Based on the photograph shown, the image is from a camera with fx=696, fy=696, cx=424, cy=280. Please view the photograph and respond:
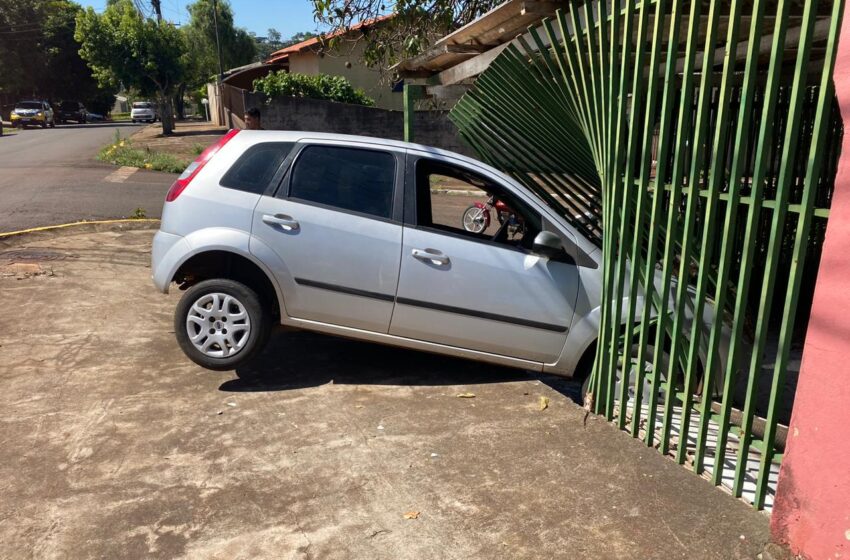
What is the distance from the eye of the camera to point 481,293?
456cm

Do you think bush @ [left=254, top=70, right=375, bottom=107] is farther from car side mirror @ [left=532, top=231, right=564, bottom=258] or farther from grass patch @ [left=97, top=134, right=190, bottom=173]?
car side mirror @ [left=532, top=231, right=564, bottom=258]

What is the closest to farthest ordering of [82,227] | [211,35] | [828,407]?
[828,407], [82,227], [211,35]

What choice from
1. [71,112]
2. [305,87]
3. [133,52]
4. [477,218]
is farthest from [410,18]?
[71,112]

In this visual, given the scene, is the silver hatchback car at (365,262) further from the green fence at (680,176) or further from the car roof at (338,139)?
the green fence at (680,176)

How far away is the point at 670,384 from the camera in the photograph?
348cm

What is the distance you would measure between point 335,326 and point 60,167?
15.4m

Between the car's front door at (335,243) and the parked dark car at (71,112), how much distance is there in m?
49.0

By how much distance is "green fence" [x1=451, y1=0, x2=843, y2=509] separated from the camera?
2.86 m

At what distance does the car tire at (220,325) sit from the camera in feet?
15.2

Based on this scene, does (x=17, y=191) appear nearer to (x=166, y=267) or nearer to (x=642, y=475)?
(x=166, y=267)

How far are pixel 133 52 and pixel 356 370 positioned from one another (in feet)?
94.3

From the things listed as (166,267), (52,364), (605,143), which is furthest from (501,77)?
(52,364)

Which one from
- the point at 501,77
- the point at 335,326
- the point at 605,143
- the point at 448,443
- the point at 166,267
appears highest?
the point at 501,77

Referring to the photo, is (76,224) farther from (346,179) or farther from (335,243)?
(335,243)
